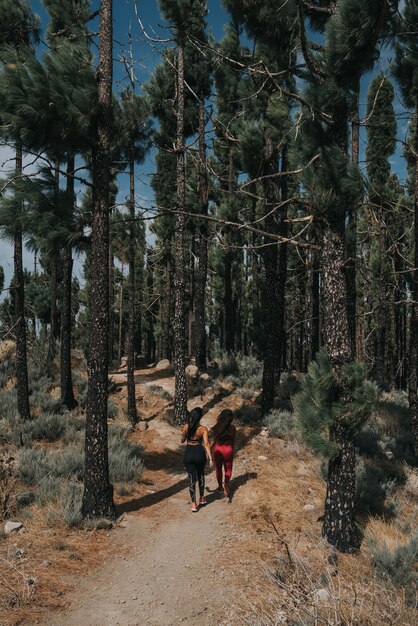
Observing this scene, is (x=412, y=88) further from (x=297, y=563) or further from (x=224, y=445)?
(x=297, y=563)

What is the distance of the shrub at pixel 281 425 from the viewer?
12.3 m

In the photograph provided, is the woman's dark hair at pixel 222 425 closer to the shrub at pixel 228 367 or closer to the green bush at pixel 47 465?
the green bush at pixel 47 465

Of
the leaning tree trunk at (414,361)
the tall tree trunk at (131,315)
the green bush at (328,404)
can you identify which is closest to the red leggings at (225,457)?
the green bush at (328,404)

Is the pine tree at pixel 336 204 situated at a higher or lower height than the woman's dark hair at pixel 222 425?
higher

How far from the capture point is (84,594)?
17.4 ft

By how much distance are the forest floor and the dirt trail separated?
0.05ft

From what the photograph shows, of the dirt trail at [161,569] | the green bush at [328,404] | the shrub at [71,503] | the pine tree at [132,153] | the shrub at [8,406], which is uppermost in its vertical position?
the pine tree at [132,153]

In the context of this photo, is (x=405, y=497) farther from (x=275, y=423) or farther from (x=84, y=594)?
(x=84, y=594)

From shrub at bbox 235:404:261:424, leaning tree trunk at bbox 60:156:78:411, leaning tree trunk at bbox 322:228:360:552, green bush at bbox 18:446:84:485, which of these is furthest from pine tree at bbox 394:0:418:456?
leaning tree trunk at bbox 60:156:78:411

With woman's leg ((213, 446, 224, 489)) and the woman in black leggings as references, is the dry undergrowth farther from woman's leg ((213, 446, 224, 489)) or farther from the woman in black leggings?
the woman in black leggings

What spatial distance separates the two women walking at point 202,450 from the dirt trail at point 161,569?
0.34 meters

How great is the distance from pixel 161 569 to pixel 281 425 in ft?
23.7

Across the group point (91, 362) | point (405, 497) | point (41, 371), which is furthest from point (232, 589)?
point (41, 371)

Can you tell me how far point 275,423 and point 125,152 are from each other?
31.1 ft
